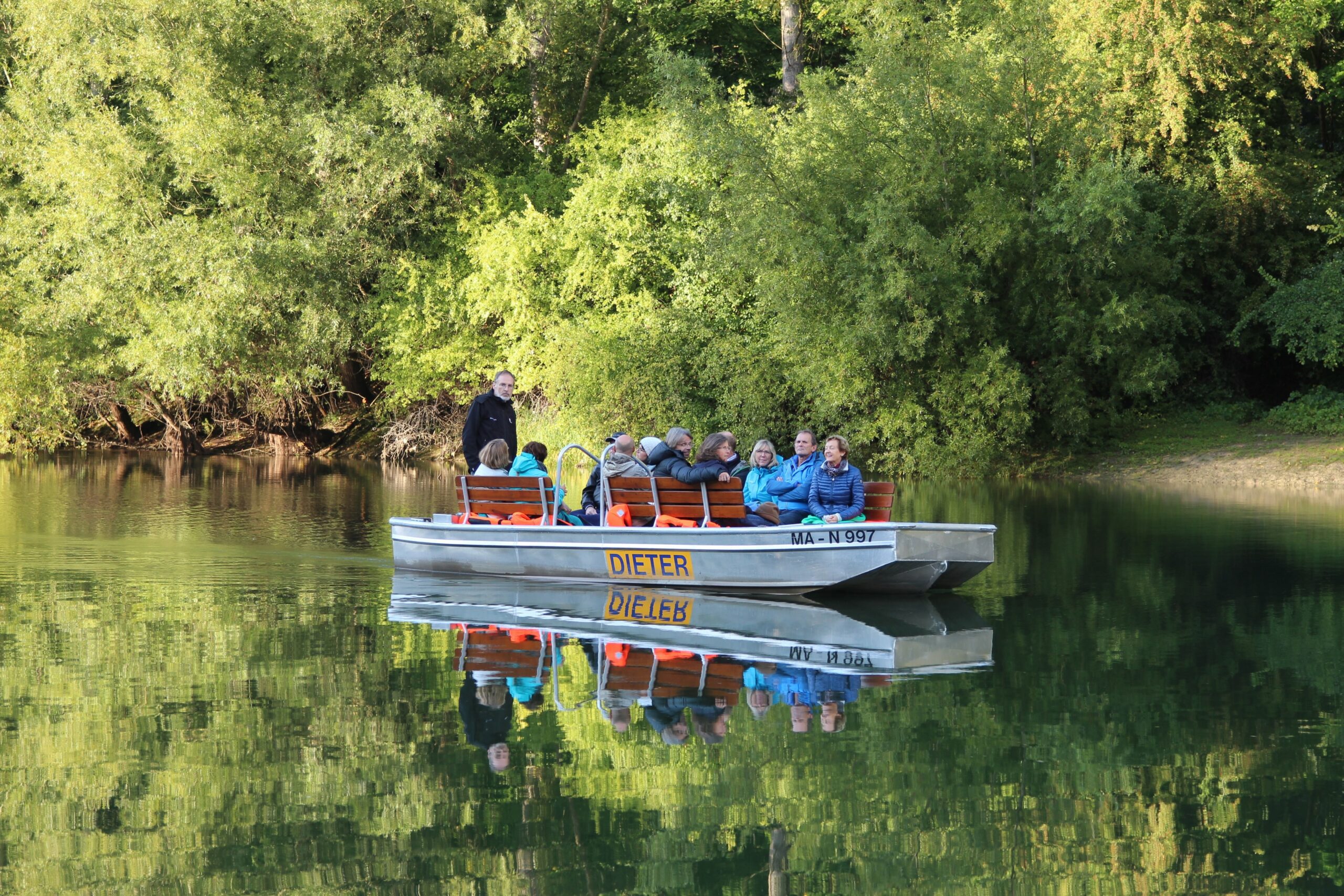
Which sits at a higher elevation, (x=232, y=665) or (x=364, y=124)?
(x=364, y=124)

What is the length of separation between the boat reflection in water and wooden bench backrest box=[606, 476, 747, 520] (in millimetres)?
708

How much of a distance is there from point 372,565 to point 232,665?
5783 millimetres

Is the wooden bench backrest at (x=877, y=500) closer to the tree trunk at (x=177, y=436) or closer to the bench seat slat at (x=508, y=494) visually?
the bench seat slat at (x=508, y=494)

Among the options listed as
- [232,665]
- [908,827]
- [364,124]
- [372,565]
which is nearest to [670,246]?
[364,124]

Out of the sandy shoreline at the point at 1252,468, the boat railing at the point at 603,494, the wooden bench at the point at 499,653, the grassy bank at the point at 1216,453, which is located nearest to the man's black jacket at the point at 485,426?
the boat railing at the point at 603,494

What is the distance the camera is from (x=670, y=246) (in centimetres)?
3188

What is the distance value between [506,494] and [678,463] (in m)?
A: 1.88

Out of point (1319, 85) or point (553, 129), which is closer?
point (1319, 85)

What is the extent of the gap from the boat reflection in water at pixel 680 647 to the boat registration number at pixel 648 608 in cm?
3

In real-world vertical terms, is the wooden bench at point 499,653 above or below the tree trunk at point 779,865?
above

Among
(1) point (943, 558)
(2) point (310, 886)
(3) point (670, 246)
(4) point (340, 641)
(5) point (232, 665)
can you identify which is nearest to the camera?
(2) point (310, 886)

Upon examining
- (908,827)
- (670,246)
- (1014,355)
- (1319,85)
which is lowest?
(908,827)

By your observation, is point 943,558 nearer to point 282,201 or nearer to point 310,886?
point 310,886

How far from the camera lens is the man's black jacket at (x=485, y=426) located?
48.0 ft
